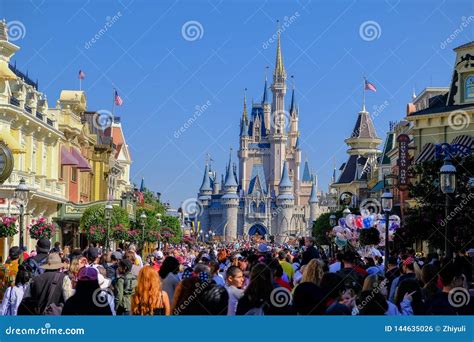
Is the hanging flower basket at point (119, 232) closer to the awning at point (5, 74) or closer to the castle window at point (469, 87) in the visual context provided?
the awning at point (5, 74)

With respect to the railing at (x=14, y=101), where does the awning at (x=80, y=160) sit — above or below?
below

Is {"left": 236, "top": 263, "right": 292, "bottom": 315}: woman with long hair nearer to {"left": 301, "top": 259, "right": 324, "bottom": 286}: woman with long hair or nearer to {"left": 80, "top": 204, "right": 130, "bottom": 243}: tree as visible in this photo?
{"left": 301, "top": 259, "right": 324, "bottom": 286}: woman with long hair

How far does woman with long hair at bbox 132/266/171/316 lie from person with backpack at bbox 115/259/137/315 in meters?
3.04

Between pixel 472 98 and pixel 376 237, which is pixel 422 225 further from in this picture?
pixel 472 98

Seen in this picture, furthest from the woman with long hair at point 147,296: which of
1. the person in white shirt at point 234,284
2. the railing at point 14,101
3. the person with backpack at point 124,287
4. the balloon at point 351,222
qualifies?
the railing at point 14,101

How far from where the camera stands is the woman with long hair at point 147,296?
9.15m

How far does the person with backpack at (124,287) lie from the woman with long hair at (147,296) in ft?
9.99

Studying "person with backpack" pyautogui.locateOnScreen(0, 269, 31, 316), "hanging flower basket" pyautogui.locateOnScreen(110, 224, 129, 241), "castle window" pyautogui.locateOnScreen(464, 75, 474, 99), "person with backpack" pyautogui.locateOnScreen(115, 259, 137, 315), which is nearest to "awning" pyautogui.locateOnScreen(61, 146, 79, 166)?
"hanging flower basket" pyautogui.locateOnScreen(110, 224, 129, 241)

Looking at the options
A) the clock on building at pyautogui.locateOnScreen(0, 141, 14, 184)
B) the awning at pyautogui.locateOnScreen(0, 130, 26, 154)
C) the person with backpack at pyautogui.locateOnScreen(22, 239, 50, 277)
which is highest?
the awning at pyautogui.locateOnScreen(0, 130, 26, 154)

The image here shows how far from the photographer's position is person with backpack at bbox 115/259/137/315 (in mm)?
12406
